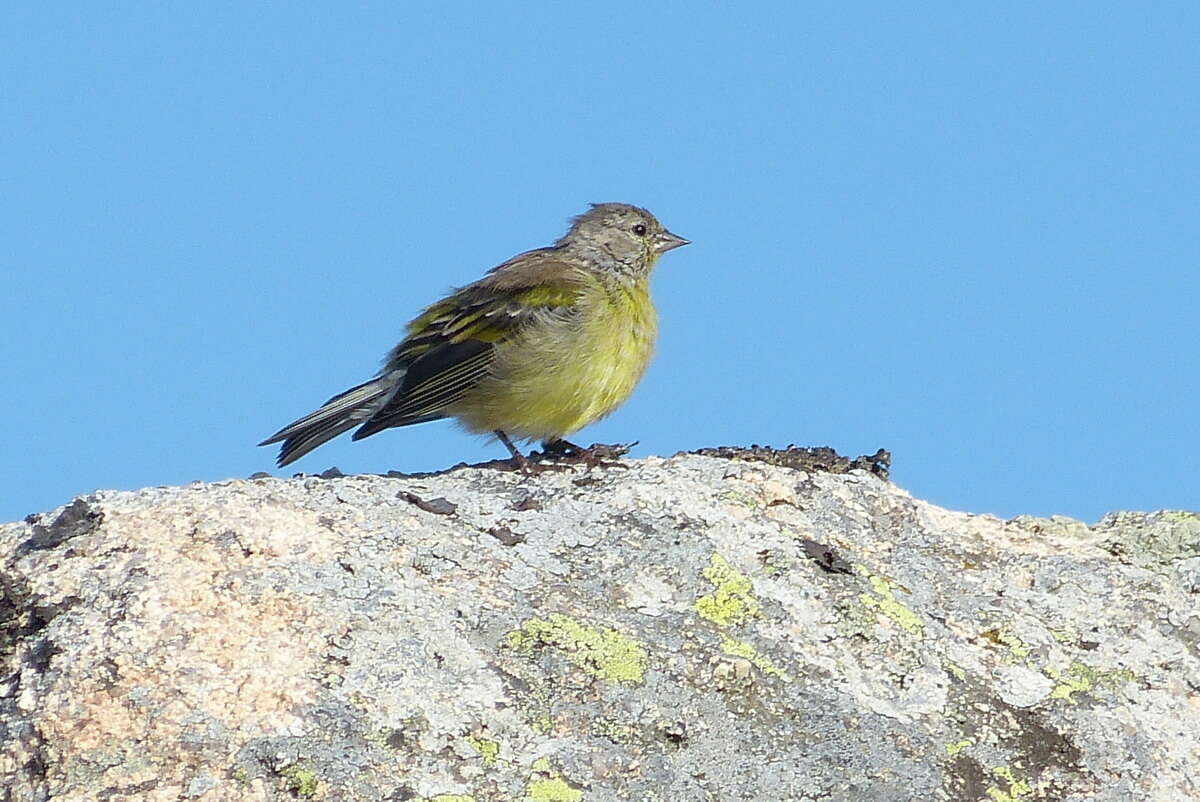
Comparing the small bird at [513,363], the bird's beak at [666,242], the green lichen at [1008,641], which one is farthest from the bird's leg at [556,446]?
the green lichen at [1008,641]

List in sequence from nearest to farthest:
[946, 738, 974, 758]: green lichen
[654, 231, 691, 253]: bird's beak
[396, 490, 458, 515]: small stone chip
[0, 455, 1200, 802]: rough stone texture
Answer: [0, 455, 1200, 802]: rough stone texture, [946, 738, 974, 758]: green lichen, [396, 490, 458, 515]: small stone chip, [654, 231, 691, 253]: bird's beak

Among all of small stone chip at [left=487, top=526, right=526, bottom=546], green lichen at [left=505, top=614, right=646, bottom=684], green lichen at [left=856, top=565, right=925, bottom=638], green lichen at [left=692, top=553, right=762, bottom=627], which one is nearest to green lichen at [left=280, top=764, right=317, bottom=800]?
green lichen at [left=505, top=614, right=646, bottom=684]

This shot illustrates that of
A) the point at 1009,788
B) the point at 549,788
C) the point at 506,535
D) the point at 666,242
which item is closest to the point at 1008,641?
the point at 1009,788

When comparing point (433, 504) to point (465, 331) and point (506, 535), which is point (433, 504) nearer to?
point (506, 535)

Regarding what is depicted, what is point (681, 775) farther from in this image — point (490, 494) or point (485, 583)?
point (490, 494)

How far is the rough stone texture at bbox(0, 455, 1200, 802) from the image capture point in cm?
334

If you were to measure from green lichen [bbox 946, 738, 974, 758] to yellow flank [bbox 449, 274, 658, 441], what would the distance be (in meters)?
4.06

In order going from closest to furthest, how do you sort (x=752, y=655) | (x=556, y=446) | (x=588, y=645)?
(x=588, y=645) < (x=752, y=655) < (x=556, y=446)

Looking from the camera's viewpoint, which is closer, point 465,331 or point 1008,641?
point 1008,641

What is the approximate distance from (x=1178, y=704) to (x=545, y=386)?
4057mm

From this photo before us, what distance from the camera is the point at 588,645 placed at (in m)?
3.71

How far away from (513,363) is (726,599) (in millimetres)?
3805

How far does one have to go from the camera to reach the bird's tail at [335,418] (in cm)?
745

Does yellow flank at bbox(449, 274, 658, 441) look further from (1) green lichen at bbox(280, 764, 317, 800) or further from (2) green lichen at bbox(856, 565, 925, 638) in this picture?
(1) green lichen at bbox(280, 764, 317, 800)
